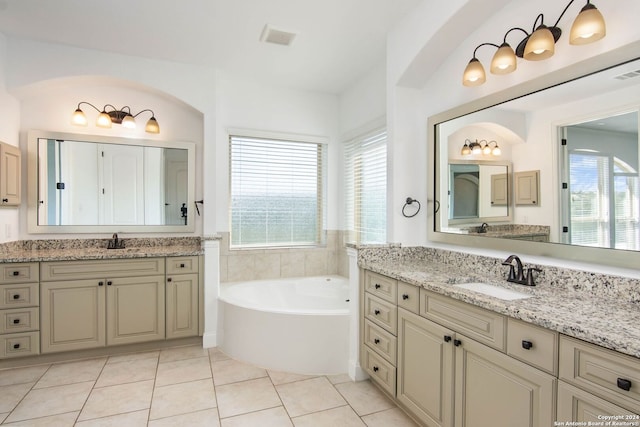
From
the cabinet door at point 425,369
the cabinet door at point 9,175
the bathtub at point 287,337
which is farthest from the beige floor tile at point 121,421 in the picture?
the cabinet door at point 9,175

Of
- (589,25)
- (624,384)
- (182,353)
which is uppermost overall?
(589,25)

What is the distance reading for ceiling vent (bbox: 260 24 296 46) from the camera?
2621mm

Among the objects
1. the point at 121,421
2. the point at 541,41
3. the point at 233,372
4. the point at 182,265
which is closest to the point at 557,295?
the point at 541,41

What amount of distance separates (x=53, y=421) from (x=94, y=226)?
180 cm

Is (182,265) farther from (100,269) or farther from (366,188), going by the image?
(366,188)

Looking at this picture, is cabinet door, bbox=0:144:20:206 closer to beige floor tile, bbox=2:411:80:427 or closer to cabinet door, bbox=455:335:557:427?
Result: beige floor tile, bbox=2:411:80:427

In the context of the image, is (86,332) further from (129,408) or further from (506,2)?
(506,2)

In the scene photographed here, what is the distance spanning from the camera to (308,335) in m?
2.64

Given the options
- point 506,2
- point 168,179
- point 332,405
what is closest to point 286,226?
point 168,179

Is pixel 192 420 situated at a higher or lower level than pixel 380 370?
lower

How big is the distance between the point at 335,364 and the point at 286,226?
1.73m

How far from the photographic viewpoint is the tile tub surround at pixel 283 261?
363 centimetres

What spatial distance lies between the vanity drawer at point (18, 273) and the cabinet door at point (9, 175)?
21.4 inches

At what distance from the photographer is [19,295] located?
268 cm
